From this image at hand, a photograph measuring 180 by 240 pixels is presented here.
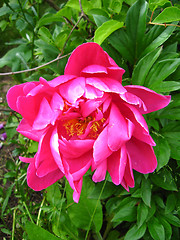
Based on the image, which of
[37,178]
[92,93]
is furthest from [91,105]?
[37,178]

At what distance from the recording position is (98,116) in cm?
59

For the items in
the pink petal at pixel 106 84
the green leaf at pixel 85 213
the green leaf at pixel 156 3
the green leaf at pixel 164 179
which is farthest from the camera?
the green leaf at pixel 85 213

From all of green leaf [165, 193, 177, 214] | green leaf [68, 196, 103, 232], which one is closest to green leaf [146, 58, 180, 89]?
green leaf [165, 193, 177, 214]

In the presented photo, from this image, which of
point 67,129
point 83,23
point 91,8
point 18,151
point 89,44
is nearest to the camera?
point 89,44

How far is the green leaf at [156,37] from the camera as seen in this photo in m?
0.71

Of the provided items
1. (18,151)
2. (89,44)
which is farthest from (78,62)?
(18,151)

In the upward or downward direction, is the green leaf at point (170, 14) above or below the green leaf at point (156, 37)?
above

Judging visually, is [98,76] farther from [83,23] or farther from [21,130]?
[83,23]

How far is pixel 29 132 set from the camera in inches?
24.3

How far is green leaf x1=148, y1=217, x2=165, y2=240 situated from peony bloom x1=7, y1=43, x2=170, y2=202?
1.20 ft

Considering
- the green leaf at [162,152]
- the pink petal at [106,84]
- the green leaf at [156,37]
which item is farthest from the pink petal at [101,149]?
the green leaf at [156,37]

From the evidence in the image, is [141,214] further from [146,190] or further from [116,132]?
[116,132]

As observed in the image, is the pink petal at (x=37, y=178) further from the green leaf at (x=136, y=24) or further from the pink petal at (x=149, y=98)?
the green leaf at (x=136, y=24)

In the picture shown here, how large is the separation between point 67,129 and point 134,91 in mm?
202
